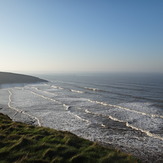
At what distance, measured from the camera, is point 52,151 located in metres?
10.6

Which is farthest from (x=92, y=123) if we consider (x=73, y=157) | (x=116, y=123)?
(x=73, y=157)

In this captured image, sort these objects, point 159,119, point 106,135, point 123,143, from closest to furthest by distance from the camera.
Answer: point 123,143 < point 106,135 < point 159,119

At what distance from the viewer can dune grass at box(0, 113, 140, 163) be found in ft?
31.7

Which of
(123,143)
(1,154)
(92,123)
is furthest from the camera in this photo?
(92,123)

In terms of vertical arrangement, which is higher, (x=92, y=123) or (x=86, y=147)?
(x=86, y=147)

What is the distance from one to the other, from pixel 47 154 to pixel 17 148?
2299 mm

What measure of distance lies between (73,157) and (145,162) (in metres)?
6.90

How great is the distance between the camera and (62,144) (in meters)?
11.8

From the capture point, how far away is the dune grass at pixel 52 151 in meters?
9.67

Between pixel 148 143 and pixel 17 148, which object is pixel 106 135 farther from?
pixel 17 148

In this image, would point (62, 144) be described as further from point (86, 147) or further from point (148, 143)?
point (148, 143)

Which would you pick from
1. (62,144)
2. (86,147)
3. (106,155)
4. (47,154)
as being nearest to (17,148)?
(47,154)

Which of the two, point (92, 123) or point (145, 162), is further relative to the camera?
point (92, 123)

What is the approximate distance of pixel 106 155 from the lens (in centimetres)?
1068
